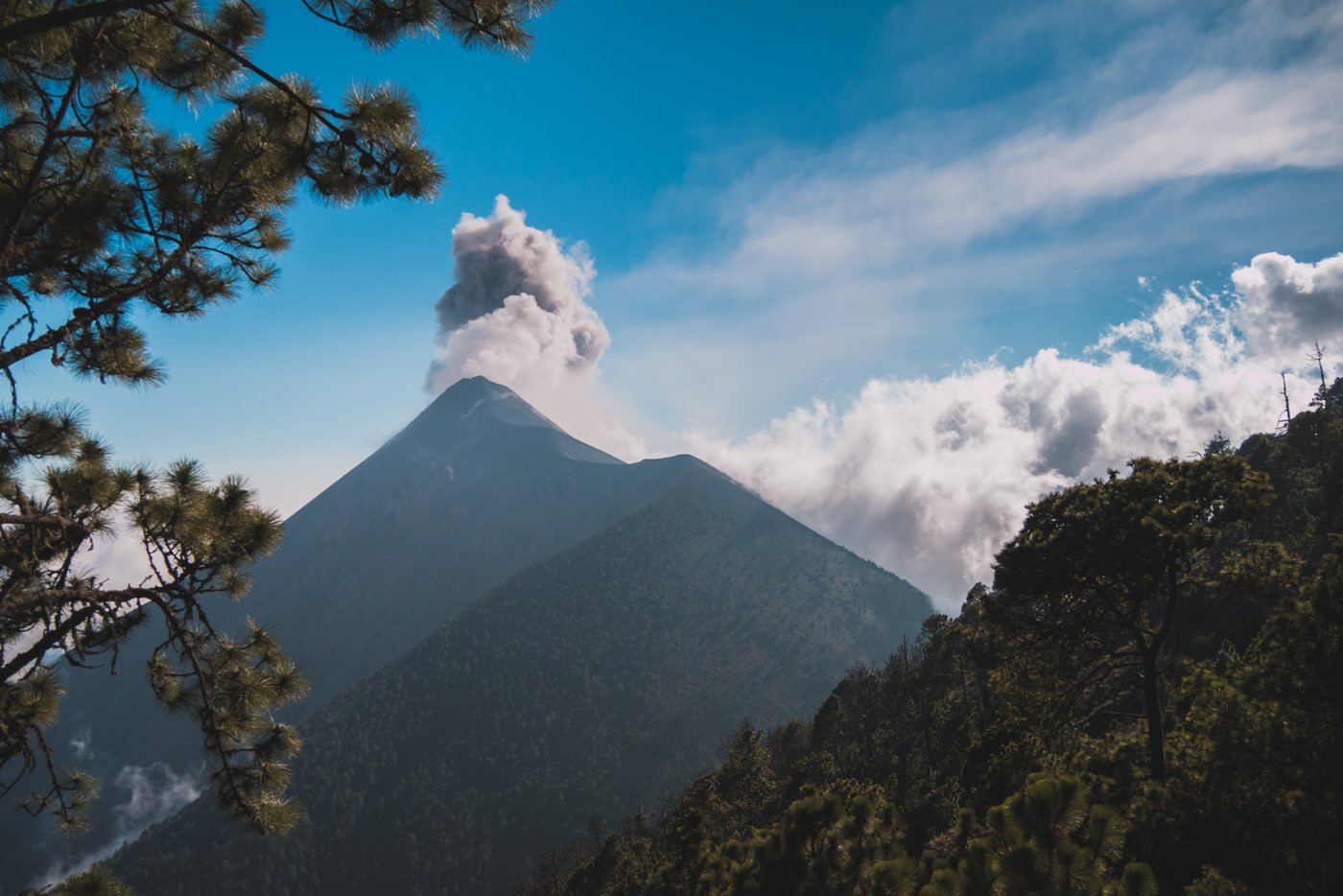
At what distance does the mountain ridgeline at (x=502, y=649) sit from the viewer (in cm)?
7812

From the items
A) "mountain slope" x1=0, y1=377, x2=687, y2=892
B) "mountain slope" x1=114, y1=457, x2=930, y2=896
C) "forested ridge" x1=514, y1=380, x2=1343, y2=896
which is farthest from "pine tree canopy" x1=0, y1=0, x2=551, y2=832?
"mountain slope" x1=0, y1=377, x2=687, y2=892

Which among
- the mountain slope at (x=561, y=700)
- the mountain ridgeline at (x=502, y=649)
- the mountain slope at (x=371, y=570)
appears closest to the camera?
the mountain slope at (x=561, y=700)

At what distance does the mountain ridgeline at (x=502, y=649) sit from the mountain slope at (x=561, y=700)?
1.23 feet

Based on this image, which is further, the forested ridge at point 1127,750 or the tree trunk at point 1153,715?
the tree trunk at point 1153,715

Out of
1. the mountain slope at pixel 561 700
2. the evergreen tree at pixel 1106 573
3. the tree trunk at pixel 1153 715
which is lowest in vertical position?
the mountain slope at pixel 561 700

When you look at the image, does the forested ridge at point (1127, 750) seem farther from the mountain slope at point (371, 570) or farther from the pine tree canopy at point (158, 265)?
the mountain slope at point (371, 570)

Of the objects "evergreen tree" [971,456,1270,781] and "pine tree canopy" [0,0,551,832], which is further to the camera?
"evergreen tree" [971,456,1270,781]

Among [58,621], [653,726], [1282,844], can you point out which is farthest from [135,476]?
[653,726]

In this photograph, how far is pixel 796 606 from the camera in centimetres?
13650

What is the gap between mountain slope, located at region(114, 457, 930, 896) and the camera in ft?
247

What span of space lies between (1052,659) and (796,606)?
133157 millimetres

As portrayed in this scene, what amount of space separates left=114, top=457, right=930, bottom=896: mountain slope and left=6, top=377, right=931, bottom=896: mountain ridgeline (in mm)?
374

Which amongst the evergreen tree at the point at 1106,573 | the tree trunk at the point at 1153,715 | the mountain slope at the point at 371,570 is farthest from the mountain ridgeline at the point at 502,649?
the tree trunk at the point at 1153,715

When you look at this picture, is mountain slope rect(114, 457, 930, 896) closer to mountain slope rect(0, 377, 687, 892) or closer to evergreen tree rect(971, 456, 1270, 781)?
mountain slope rect(0, 377, 687, 892)
